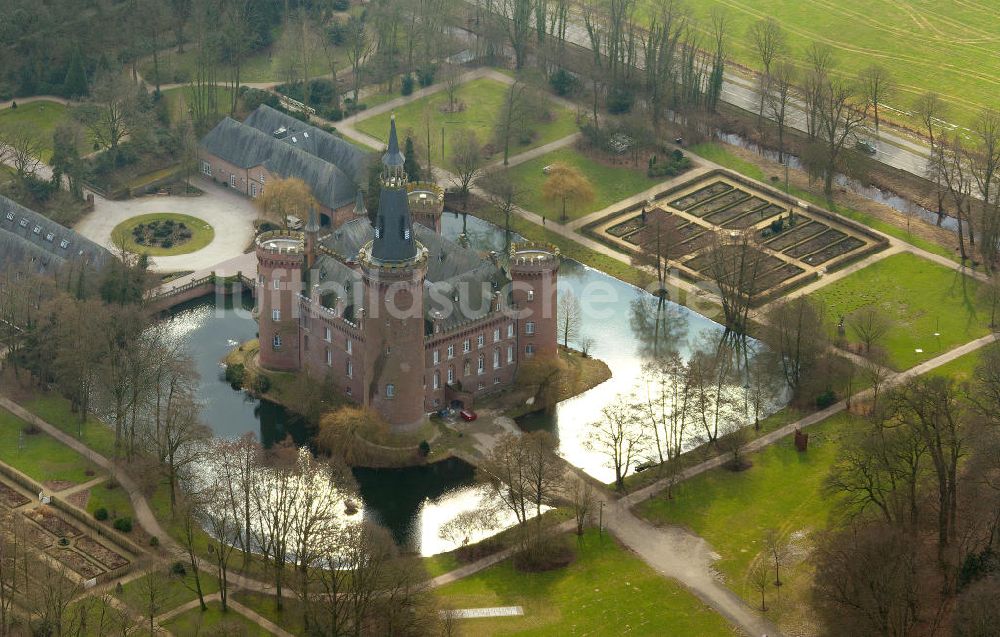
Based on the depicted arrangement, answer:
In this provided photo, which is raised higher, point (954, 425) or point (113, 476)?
point (954, 425)

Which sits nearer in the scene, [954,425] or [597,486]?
[954,425]

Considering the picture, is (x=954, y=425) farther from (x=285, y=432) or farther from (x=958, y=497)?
(x=285, y=432)

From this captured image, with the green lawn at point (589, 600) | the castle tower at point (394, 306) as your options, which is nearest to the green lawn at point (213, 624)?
the green lawn at point (589, 600)

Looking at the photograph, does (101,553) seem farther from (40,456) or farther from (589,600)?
(589,600)

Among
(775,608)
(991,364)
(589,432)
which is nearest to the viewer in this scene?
(775,608)

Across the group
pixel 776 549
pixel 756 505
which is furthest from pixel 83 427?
pixel 776 549

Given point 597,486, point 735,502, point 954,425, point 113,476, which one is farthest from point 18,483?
point 954,425
